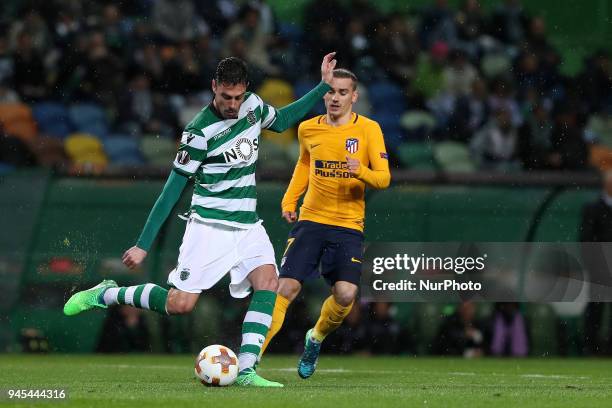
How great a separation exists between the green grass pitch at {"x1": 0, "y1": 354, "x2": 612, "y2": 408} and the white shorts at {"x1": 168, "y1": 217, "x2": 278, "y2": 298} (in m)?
0.69

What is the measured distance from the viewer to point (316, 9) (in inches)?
693

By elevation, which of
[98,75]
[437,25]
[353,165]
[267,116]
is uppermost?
[437,25]

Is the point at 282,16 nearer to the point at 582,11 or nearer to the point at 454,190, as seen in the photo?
the point at 582,11

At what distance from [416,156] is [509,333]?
111 inches

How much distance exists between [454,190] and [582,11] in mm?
6359

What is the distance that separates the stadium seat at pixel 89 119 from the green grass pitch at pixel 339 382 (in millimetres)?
3858

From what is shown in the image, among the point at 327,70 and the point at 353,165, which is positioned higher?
the point at 327,70

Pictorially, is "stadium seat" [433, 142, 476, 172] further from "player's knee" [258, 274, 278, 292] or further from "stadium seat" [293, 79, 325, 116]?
"player's knee" [258, 274, 278, 292]

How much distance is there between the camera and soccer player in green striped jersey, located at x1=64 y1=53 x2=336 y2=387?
841 centimetres

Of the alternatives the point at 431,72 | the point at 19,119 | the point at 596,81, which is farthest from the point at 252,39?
the point at 596,81

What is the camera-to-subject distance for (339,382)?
9336 mm

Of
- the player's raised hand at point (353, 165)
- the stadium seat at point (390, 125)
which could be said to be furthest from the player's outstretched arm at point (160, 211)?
the stadium seat at point (390, 125)

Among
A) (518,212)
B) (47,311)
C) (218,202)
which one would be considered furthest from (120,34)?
(218,202)

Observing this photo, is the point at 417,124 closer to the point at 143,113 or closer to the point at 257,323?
the point at 143,113
